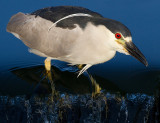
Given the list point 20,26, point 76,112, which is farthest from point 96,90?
point 20,26

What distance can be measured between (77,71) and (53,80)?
0.41 m

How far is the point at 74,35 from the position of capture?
294 cm

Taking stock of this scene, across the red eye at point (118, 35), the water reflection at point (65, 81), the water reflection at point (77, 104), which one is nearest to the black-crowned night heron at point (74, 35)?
the red eye at point (118, 35)

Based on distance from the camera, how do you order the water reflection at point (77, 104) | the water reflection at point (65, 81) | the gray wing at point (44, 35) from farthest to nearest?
the water reflection at point (65, 81), the gray wing at point (44, 35), the water reflection at point (77, 104)

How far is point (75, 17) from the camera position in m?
3.04

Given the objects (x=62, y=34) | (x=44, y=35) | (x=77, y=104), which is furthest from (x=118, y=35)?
(x=44, y=35)

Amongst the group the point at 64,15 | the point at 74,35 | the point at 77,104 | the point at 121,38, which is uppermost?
the point at 64,15

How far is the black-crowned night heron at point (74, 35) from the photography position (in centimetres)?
Answer: 268

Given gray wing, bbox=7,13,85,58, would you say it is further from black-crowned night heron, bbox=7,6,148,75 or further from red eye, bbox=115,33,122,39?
red eye, bbox=115,33,122,39

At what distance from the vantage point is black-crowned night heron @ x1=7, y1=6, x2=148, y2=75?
8.80 ft

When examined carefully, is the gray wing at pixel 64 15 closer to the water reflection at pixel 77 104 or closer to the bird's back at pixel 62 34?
the bird's back at pixel 62 34

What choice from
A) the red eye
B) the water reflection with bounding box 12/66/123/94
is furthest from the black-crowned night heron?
the water reflection with bounding box 12/66/123/94

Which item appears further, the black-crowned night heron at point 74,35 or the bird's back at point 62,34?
the bird's back at point 62,34

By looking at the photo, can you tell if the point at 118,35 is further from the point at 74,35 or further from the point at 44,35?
the point at 44,35
